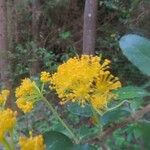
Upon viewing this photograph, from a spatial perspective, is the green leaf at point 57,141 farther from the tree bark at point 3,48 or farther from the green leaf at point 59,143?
the tree bark at point 3,48

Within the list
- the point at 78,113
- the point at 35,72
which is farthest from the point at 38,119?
the point at 78,113

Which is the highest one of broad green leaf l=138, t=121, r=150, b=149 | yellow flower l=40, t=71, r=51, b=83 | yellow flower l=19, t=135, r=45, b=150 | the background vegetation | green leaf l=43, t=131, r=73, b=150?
the background vegetation

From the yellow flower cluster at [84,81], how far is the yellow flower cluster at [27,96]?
5 centimetres

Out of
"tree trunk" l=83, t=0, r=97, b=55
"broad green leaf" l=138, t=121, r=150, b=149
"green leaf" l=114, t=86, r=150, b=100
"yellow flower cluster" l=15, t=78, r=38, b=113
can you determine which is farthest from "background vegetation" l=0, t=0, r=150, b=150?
"broad green leaf" l=138, t=121, r=150, b=149

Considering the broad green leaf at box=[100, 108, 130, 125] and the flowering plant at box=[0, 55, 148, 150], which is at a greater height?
the flowering plant at box=[0, 55, 148, 150]

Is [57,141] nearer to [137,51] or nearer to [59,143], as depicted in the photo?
[59,143]

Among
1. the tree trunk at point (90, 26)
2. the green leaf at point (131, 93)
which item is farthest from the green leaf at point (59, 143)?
the tree trunk at point (90, 26)

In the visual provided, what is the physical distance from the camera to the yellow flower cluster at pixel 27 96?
0.79m

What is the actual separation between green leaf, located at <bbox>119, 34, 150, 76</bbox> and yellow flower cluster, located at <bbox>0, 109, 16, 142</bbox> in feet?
0.62

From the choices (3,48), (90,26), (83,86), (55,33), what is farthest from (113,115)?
(55,33)

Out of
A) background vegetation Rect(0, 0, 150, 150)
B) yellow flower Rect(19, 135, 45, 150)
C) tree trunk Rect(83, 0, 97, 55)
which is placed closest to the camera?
yellow flower Rect(19, 135, 45, 150)

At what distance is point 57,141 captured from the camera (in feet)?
2.57

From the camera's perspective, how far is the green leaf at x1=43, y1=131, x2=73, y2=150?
77 cm

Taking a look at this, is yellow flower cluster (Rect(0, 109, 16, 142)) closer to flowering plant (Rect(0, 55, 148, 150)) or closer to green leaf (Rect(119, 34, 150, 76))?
flowering plant (Rect(0, 55, 148, 150))
